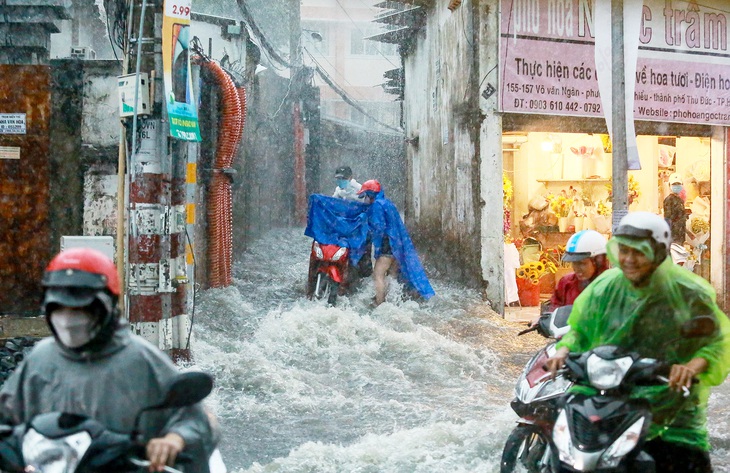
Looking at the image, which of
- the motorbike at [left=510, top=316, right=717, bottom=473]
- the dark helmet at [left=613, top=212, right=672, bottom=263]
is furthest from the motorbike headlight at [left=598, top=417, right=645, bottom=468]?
the dark helmet at [left=613, top=212, right=672, bottom=263]

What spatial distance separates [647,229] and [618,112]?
5033 mm

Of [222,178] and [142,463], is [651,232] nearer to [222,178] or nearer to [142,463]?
[142,463]

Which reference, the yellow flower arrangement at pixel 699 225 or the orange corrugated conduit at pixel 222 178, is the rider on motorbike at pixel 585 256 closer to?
the orange corrugated conduit at pixel 222 178

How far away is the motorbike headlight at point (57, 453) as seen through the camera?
2.52m

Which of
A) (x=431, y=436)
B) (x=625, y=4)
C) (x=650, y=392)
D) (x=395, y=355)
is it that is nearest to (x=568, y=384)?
(x=650, y=392)

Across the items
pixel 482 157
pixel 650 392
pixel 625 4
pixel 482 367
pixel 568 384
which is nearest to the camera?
pixel 650 392

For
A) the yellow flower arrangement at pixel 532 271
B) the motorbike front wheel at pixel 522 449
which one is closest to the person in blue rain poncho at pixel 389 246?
the yellow flower arrangement at pixel 532 271

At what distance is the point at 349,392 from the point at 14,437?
632 centimetres

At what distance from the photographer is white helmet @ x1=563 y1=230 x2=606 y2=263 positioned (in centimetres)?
605

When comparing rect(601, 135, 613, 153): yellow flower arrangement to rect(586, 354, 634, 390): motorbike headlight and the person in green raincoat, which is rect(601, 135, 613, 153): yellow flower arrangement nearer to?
the person in green raincoat

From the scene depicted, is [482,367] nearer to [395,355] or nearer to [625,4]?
[395,355]

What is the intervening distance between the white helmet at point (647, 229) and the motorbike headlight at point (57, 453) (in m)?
2.31

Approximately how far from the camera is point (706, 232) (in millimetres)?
15117

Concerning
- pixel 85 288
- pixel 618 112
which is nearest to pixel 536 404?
pixel 85 288
